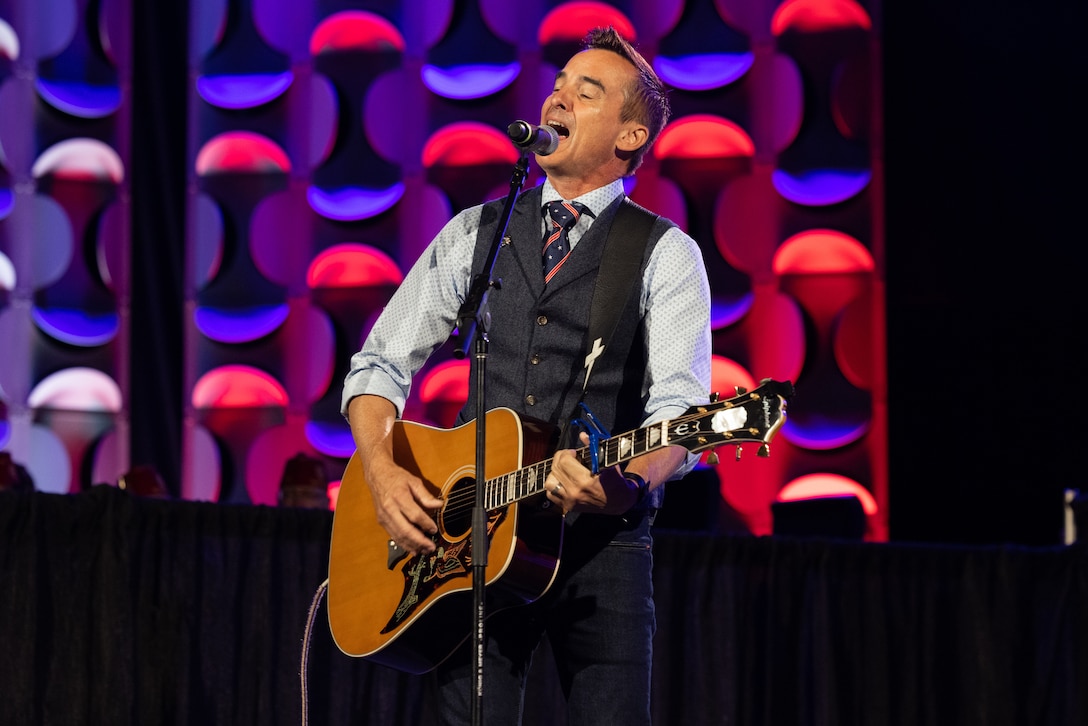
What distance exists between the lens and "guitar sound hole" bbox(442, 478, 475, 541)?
8.16 feet

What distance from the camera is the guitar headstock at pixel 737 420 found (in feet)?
7.23

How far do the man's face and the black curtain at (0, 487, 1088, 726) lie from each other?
61.2 inches

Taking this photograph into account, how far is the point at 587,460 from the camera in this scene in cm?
229

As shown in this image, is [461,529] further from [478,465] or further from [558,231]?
[558,231]

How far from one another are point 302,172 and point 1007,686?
453 centimetres

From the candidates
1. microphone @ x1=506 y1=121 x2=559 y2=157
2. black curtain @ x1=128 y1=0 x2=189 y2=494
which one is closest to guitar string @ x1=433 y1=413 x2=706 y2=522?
microphone @ x1=506 y1=121 x2=559 y2=157

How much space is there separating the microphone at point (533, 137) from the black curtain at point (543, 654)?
68.5 inches

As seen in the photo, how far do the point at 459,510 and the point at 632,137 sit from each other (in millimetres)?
907

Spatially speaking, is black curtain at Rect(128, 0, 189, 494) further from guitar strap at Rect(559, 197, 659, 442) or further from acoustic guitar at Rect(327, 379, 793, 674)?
guitar strap at Rect(559, 197, 659, 442)

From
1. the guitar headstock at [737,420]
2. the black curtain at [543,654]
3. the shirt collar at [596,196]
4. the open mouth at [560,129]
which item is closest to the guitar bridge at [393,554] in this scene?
the guitar headstock at [737,420]

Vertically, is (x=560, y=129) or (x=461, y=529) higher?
(x=560, y=129)

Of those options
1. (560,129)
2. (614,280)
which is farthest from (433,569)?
(560,129)

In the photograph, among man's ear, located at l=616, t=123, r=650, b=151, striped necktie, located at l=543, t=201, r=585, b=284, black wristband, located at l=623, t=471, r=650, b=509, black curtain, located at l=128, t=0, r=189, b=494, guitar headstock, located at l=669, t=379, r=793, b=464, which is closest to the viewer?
guitar headstock, located at l=669, t=379, r=793, b=464

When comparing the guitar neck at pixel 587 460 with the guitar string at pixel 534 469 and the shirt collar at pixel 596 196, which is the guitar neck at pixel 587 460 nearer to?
the guitar string at pixel 534 469
